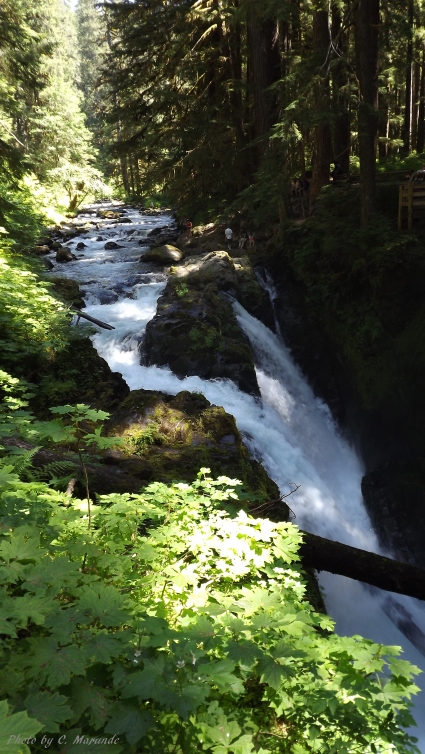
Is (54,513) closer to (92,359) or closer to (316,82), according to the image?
(92,359)

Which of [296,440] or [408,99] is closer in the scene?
[296,440]

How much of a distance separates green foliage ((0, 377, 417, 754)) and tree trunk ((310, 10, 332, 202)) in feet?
36.4

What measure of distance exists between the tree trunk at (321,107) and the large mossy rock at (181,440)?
8022 mm

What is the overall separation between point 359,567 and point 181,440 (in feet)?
9.59

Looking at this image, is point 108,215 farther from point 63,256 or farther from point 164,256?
point 164,256

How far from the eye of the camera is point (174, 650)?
1.90 metres

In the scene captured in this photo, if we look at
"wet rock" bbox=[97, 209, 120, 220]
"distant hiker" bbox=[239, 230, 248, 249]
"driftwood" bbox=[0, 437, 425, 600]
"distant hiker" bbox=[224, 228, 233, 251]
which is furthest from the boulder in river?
"driftwood" bbox=[0, 437, 425, 600]

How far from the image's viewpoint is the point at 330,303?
13.6 m

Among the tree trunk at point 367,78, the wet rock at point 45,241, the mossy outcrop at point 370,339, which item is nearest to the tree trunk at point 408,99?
the tree trunk at point 367,78

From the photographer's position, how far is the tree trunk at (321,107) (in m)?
11.5

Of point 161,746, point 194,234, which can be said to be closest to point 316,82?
point 194,234

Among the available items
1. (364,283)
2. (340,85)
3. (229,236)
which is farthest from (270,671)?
(229,236)

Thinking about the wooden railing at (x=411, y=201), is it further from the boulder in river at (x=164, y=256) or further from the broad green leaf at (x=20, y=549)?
the broad green leaf at (x=20, y=549)

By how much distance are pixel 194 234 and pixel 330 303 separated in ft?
26.2
